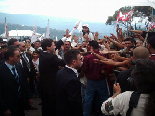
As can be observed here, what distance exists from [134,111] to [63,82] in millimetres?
1343

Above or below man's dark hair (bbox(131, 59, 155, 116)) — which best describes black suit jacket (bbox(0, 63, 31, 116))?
below

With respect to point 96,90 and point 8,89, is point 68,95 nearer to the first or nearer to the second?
point 8,89

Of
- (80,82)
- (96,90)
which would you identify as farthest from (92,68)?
(80,82)

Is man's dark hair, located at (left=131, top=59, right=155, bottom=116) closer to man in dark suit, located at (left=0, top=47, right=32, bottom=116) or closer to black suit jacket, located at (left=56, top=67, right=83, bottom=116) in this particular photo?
black suit jacket, located at (left=56, top=67, right=83, bottom=116)

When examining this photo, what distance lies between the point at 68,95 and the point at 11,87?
1.34 metres

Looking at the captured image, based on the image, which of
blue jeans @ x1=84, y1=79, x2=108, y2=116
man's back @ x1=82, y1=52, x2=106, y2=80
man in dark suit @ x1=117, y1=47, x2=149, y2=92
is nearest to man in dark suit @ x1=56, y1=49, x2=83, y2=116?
man in dark suit @ x1=117, y1=47, x2=149, y2=92

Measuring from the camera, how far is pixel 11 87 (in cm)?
365

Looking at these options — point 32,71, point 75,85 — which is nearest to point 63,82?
point 75,85

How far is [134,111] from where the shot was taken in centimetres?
196

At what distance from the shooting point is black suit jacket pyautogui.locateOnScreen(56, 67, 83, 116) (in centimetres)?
293

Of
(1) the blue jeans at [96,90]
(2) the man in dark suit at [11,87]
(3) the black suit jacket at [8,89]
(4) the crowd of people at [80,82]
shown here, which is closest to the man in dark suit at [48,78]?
(4) the crowd of people at [80,82]

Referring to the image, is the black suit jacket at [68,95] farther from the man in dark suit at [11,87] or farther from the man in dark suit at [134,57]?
the man in dark suit at [11,87]

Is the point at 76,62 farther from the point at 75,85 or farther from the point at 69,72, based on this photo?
the point at 75,85

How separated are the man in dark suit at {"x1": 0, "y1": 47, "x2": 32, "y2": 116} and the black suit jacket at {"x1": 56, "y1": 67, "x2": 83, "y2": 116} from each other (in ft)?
3.55
